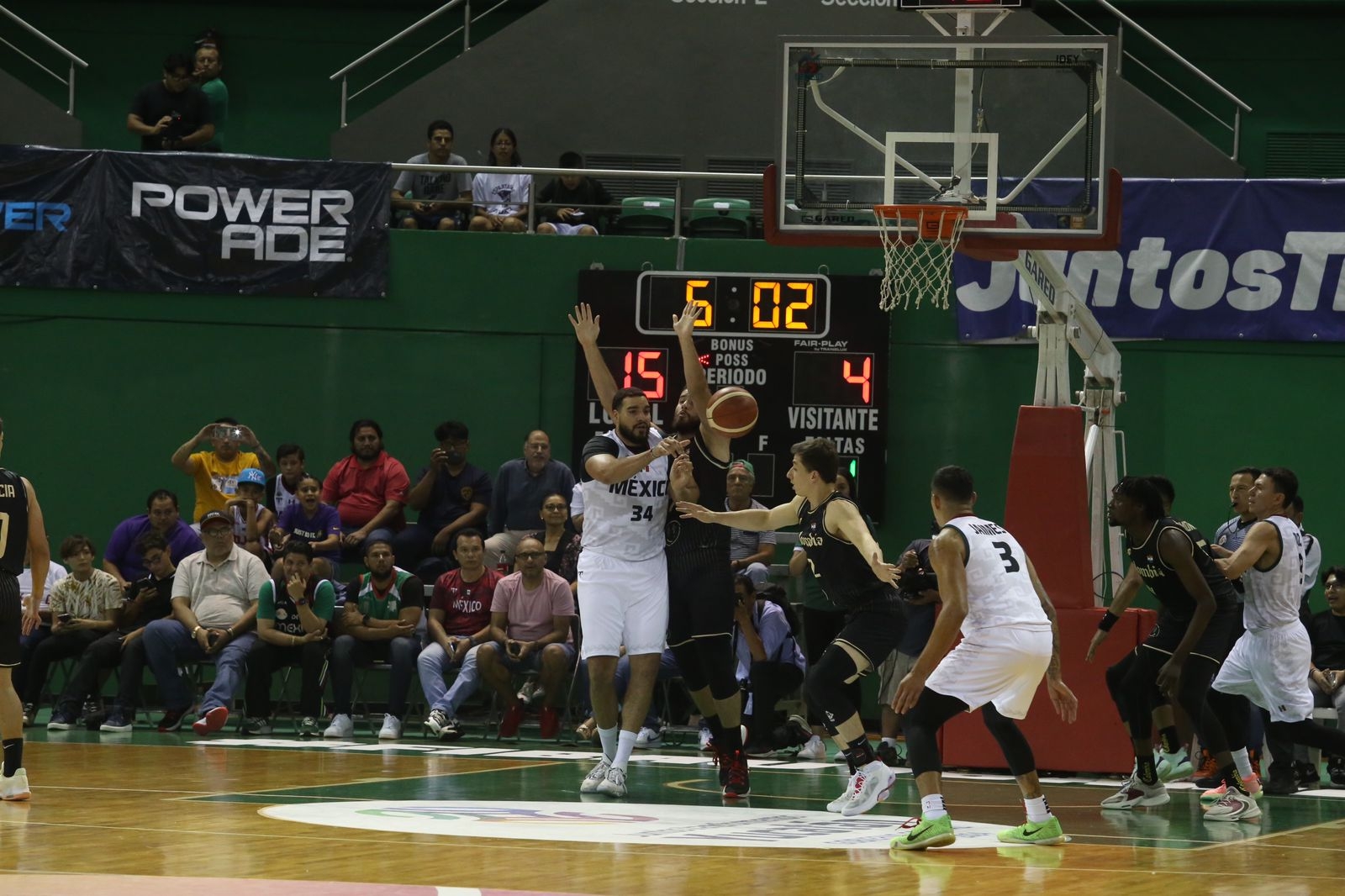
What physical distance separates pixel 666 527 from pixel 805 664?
4227mm

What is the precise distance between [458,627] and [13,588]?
4.84 metres

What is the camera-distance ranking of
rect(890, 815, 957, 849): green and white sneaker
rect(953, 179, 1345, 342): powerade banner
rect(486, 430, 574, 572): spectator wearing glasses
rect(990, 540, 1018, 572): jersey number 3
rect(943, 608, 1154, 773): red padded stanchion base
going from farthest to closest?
1. rect(953, 179, 1345, 342): powerade banner
2. rect(486, 430, 574, 572): spectator wearing glasses
3. rect(943, 608, 1154, 773): red padded stanchion base
4. rect(990, 540, 1018, 572): jersey number 3
5. rect(890, 815, 957, 849): green and white sneaker

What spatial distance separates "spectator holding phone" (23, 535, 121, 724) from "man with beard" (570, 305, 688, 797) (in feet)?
19.2

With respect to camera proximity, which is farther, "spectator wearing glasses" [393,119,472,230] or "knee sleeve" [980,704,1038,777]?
"spectator wearing glasses" [393,119,472,230]

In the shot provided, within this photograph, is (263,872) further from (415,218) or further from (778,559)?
(415,218)

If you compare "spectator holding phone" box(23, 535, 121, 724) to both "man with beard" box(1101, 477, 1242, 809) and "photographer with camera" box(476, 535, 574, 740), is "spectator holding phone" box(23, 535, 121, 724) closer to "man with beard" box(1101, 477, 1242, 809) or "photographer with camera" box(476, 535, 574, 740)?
"photographer with camera" box(476, 535, 574, 740)

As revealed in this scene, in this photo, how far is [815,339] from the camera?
1452 centimetres

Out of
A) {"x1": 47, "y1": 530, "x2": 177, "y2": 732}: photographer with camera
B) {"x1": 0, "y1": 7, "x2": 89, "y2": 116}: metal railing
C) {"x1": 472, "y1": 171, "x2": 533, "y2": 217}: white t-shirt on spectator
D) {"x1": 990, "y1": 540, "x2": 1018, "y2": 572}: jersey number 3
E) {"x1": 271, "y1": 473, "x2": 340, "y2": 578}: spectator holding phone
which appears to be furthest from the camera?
{"x1": 0, "y1": 7, "x2": 89, "y2": 116}: metal railing

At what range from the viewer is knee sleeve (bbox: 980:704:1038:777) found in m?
7.56

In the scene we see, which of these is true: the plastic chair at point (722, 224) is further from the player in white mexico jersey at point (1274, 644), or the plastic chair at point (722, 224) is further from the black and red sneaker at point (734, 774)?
the black and red sneaker at point (734, 774)

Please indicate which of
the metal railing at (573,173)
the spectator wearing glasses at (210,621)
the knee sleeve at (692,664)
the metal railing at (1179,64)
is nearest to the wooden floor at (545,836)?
the knee sleeve at (692,664)

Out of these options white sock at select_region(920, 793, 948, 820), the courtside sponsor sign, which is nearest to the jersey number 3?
white sock at select_region(920, 793, 948, 820)

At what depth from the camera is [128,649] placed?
13250mm

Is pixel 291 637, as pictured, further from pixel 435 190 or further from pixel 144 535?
pixel 435 190
